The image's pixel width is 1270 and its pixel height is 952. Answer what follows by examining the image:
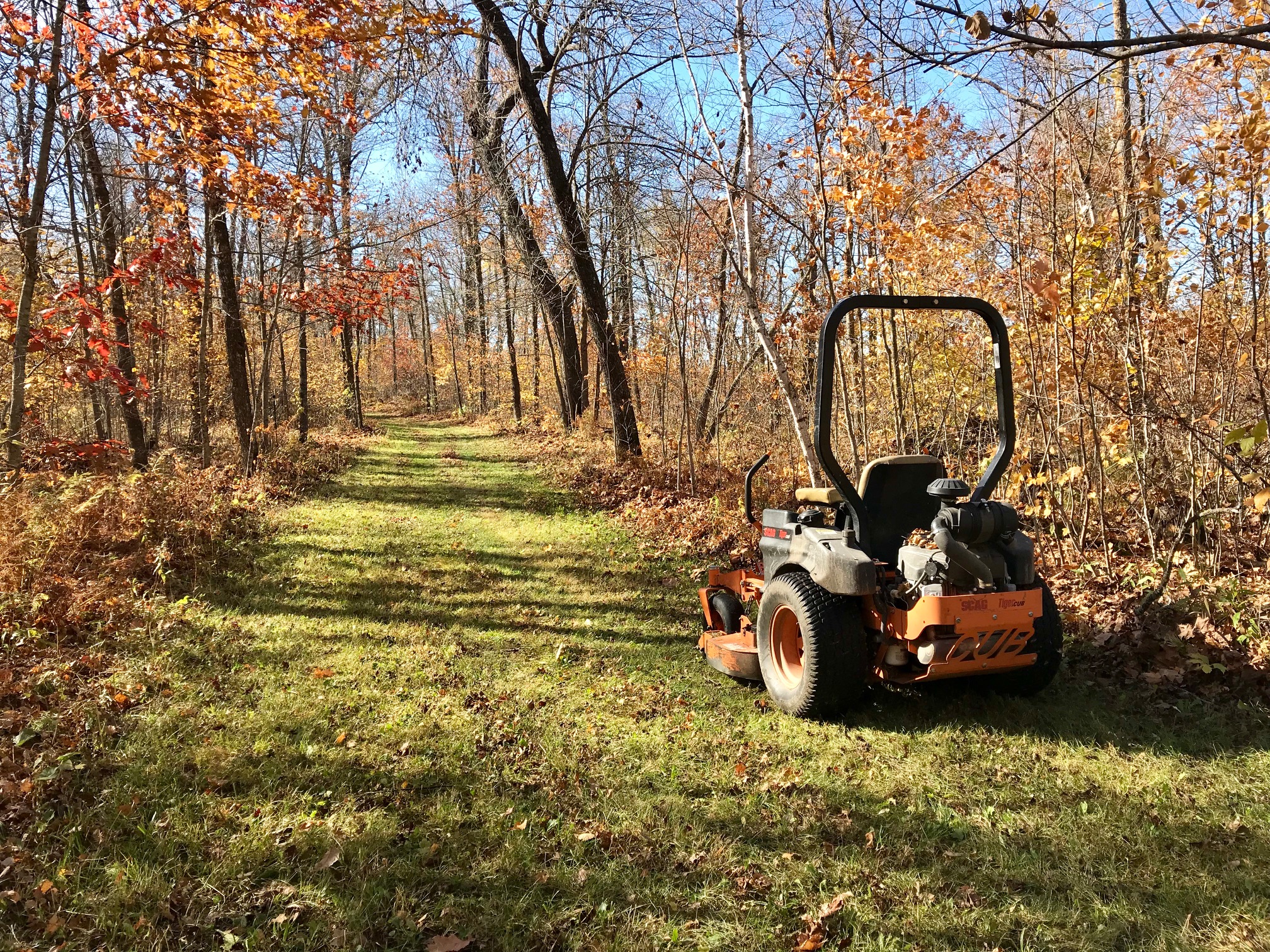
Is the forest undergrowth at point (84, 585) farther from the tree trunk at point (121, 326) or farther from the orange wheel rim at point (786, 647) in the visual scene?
the orange wheel rim at point (786, 647)

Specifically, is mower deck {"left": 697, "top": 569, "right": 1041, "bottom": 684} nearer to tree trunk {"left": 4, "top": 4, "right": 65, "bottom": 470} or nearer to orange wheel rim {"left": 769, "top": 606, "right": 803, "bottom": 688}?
orange wheel rim {"left": 769, "top": 606, "right": 803, "bottom": 688}

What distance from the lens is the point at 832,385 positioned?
414cm

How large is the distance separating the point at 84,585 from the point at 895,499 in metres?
5.96

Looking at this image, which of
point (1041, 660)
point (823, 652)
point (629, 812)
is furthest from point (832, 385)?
point (629, 812)

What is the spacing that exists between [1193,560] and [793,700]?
3427 mm

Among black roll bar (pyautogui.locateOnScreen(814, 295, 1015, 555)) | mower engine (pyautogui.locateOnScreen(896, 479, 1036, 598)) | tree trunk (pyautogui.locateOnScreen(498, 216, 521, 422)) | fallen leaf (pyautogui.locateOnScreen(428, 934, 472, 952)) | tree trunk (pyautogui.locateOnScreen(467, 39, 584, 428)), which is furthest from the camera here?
tree trunk (pyautogui.locateOnScreen(498, 216, 521, 422))

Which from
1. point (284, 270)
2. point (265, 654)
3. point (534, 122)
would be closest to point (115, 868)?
point (265, 654)

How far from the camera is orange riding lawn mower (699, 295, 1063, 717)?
360 cm

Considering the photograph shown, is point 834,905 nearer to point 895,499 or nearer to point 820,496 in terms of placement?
point 895,499

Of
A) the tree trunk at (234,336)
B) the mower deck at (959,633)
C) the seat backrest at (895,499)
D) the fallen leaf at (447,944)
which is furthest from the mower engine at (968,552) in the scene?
the tree trunk at (234,336)

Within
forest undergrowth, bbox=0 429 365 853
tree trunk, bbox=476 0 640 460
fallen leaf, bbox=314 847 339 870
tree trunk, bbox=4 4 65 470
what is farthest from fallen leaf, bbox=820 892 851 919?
tree trunk, bbox=476 0 640 460

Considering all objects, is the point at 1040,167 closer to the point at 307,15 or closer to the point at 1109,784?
the point at 1109,784

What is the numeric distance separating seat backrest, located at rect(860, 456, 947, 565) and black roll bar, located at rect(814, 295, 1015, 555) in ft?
0.38

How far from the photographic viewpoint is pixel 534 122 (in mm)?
12203
